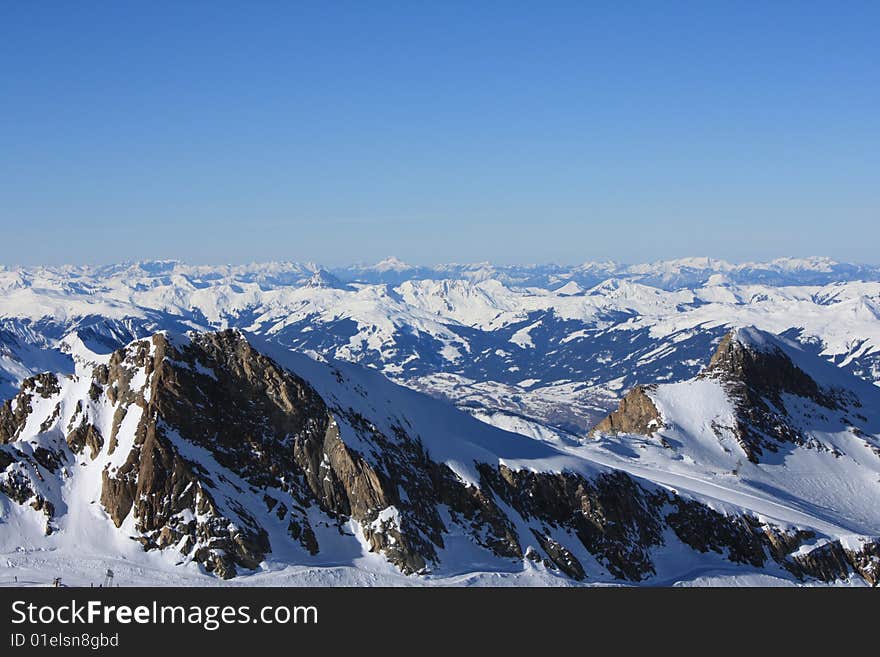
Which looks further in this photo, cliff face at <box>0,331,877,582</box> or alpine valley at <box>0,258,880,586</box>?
cliff face at <box>0,331,877,582</box>

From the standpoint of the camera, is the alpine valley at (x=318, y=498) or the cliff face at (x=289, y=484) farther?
the cliff face at (x=289, y=484)

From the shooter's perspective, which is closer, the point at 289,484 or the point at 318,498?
the point at 289,484

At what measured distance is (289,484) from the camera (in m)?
124

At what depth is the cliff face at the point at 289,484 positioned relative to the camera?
114062 mm

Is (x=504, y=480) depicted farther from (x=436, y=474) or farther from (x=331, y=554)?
(x=331, y=554)

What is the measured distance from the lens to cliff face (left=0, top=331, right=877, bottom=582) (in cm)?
11406

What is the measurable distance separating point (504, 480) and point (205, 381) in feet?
176

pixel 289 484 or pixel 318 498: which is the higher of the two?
pixel 289 484
